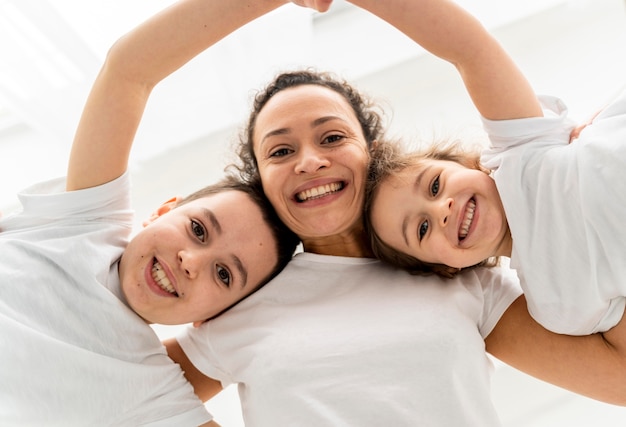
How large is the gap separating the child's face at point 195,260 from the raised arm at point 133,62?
0.15 metres

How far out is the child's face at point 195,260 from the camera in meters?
1.05

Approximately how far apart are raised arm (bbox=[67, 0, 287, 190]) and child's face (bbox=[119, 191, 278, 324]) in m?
0.15

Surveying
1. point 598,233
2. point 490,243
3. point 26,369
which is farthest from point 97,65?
point 598,233

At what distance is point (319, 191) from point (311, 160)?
7 centimetres

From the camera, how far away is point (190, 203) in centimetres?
113

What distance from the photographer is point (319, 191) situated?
1.10 meters

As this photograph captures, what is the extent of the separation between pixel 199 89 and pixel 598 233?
3.34 feet

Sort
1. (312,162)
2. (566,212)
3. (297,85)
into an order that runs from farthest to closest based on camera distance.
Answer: (297,85) < (312,162) < (566,212)

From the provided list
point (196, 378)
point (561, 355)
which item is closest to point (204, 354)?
point (196, 378)

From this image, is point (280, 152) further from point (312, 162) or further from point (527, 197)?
point (527, 197)

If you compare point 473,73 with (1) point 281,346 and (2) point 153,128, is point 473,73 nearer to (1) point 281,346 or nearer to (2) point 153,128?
(1) point 281,346

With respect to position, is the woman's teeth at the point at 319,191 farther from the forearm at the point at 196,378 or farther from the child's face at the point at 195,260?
the forearm at the point at 196,378

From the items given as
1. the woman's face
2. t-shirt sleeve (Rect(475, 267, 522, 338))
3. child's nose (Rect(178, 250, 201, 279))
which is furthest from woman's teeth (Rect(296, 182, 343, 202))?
t-shirt sleeve (Rect(475, 267, 522, 338))

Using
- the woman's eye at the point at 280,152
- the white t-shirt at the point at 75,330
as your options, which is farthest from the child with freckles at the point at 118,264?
the woman's eye at the point at 280,152
